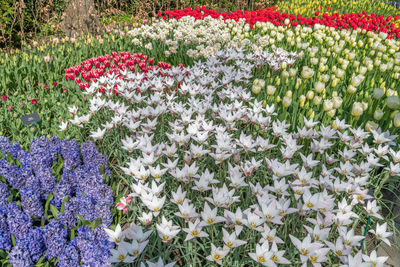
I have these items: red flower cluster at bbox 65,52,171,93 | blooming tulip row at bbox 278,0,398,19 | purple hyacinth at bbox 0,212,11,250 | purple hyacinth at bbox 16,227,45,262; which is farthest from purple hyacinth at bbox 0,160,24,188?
blooming tulip row at bbox 278,0,398,19

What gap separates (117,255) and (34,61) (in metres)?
4.23

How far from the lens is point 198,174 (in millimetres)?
2545

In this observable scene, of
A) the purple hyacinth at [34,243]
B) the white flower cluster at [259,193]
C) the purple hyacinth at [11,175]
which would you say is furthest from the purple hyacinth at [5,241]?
the white flower cluster at [259,193]

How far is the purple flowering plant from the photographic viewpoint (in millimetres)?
1750

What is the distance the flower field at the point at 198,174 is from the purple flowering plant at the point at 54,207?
10 millimetres

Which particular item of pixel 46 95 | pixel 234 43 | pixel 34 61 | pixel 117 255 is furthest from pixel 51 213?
pixel 234 43

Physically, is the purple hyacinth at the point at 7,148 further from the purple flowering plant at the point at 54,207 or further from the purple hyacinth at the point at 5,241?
the purple hyacinth at the point at 5,241

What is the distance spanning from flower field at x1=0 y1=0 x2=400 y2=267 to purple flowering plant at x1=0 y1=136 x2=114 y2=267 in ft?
0.03

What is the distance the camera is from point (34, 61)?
15.3 ft

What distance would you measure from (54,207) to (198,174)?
114cm

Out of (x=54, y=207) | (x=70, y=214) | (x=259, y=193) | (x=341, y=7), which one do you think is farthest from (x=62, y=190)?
(x=341, y=7)

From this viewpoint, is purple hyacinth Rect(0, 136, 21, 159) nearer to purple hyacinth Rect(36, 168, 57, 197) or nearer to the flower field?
the flower field

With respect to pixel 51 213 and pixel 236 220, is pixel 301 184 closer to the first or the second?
pixel 236 220

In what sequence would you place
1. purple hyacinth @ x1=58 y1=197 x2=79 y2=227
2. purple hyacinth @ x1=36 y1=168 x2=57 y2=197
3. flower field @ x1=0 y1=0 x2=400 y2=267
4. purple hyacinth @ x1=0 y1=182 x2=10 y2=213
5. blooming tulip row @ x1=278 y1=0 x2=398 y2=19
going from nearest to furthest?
1. flower field @ x1=0 y1=0 x2=400 y2=267
2. purple hyacinth @ x1=58 y1=197 x2=79 y2=227
3. purple hyacinth @ x1=0 y1=182 x2=10 y2=213
4. purple hyacinth @ x1=36 y1=168 x2=57 y2=197
5. blooming tulip row @ x1=278 y1=0 x2=398 y2=19
